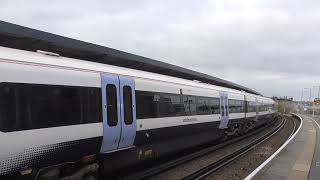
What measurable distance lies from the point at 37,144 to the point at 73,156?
1293mm

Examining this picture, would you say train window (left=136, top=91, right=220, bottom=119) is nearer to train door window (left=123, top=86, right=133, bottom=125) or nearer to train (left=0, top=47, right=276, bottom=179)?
train (left=0, top=47, right=276, bottom=179)

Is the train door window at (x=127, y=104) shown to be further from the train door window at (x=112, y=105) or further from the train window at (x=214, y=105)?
the train window at (x=214, y=105)

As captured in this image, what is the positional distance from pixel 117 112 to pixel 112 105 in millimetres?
260

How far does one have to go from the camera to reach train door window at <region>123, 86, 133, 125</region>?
36.4 feet

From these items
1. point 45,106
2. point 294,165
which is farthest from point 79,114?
point 294,165

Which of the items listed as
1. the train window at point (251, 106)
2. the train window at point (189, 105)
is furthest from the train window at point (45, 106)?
the train window at point (251, 106)

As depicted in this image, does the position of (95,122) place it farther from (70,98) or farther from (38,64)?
(38,64)

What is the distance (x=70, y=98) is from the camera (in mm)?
9133

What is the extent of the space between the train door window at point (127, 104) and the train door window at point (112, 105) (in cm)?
44

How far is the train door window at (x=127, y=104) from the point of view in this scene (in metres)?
11.1

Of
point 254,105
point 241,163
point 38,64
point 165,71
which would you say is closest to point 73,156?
point 38,64

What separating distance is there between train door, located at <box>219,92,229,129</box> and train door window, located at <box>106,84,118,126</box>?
448 inches

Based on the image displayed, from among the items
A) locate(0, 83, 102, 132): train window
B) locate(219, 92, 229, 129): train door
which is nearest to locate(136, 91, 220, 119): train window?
locate(219, 92, 229, 129): train door

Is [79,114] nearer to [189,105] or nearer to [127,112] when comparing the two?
[127,112]
